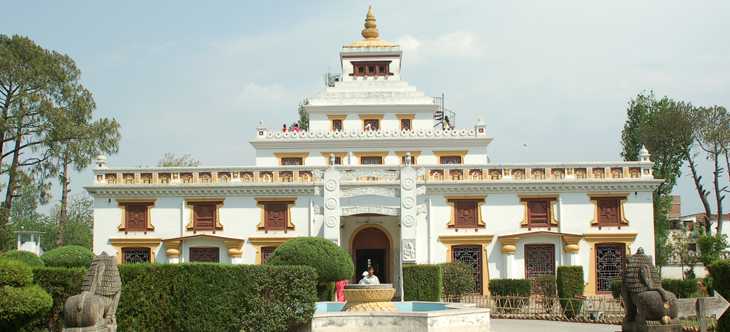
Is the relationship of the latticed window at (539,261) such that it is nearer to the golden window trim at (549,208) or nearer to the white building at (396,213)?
the white building at (396,213)

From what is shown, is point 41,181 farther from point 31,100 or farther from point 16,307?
point 16,307

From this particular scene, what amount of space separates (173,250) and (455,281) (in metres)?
13.8

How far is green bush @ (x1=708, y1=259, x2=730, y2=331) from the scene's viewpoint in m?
19.6

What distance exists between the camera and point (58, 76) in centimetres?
4838

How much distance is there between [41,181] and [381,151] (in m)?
20.6

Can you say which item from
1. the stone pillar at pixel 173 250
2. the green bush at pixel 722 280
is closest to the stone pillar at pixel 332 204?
the stone pillar at pixel 173 250

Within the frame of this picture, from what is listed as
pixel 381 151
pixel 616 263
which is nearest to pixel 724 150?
pixel 616 263

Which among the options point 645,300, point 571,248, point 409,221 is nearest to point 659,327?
point 645,300

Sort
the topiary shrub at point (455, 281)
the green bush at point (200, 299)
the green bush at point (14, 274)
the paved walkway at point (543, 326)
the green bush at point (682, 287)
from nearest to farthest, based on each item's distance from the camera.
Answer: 1. the green bush at point (14, 274)
2. the green bush at point (200, 299)
3. the paved walkway at point (543, 326)
4. the green bush at point (682, 287)
5. the topiary shrub at point (455, 281)

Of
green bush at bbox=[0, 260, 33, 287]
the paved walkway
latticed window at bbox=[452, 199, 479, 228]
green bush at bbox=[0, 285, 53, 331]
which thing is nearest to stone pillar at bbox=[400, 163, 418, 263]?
latticed window at bbox=[452, 199, 479, 228]

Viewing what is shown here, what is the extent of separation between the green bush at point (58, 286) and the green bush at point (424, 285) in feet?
51.3

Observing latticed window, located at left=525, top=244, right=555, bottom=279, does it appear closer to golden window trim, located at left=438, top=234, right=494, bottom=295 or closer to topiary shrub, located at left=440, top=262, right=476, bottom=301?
golden window trim, located at left=438, top=234, right=494, bottom=295

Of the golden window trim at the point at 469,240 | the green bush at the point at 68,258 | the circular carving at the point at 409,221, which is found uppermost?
the circular carving at the point at 409,221

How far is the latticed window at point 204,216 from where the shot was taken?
40.4 metres
